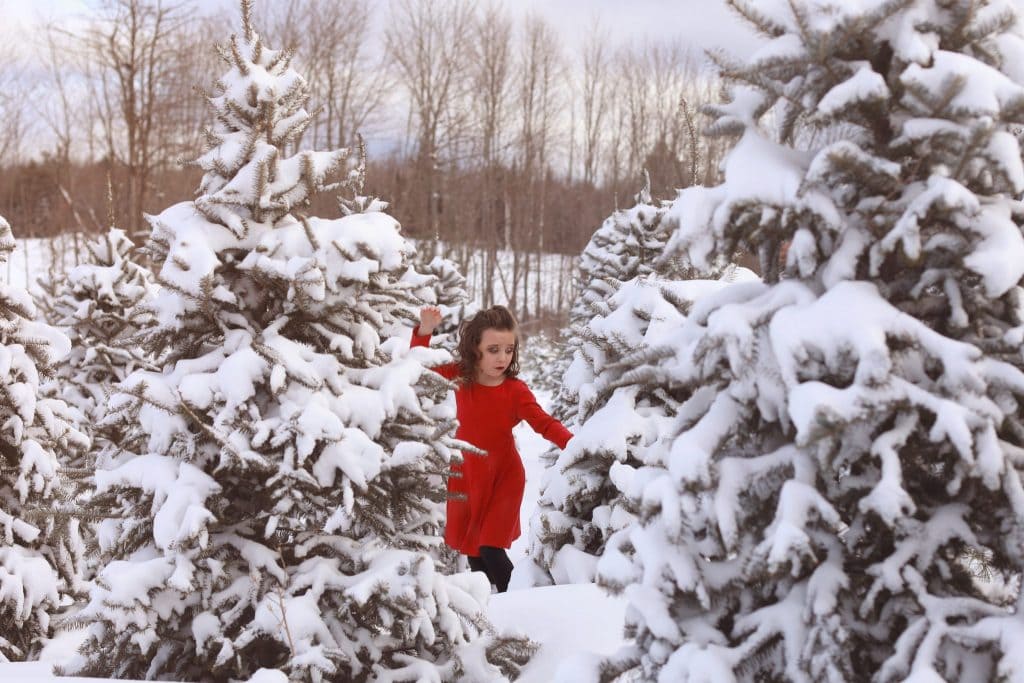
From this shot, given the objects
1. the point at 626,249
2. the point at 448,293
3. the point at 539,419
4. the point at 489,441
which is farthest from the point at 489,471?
the point at 448,293

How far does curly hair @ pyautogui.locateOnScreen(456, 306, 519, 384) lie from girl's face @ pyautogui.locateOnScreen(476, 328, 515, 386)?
0.02 m

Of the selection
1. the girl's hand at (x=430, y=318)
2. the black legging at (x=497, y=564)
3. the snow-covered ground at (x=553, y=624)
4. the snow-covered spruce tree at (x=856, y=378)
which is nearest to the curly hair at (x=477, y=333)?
the girl's hand at (x=430, y=318)

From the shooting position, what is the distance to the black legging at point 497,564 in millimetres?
5195

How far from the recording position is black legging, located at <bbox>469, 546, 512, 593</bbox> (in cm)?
520

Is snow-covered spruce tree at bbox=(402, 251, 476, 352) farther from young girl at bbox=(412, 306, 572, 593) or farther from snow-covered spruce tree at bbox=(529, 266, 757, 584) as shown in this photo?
snow-covered spruce tree at bbox=(529, 266, 757, 584)

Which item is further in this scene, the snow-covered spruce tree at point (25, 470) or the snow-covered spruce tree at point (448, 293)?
the snow-covered spruce tree at point (448, 293)

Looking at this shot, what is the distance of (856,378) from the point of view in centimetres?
188

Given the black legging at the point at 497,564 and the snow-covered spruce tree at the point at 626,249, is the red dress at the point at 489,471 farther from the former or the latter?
the snow-covered spruce tree at the point at 626,249

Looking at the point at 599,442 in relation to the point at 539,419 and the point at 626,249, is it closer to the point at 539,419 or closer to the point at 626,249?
the point at 539,419

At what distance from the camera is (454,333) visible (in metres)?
10.8

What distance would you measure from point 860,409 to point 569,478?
10.9 ft

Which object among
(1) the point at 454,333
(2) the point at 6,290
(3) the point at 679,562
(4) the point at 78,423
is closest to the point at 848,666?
(3) the point at 679,562

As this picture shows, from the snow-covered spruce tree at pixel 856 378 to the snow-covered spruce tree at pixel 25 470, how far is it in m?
4.69

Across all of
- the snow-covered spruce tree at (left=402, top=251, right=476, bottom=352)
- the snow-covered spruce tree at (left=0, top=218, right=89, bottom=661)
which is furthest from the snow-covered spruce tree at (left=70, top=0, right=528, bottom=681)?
the snow-covered spruce tree at (left=402, top=251, right=476, bottom=352)
